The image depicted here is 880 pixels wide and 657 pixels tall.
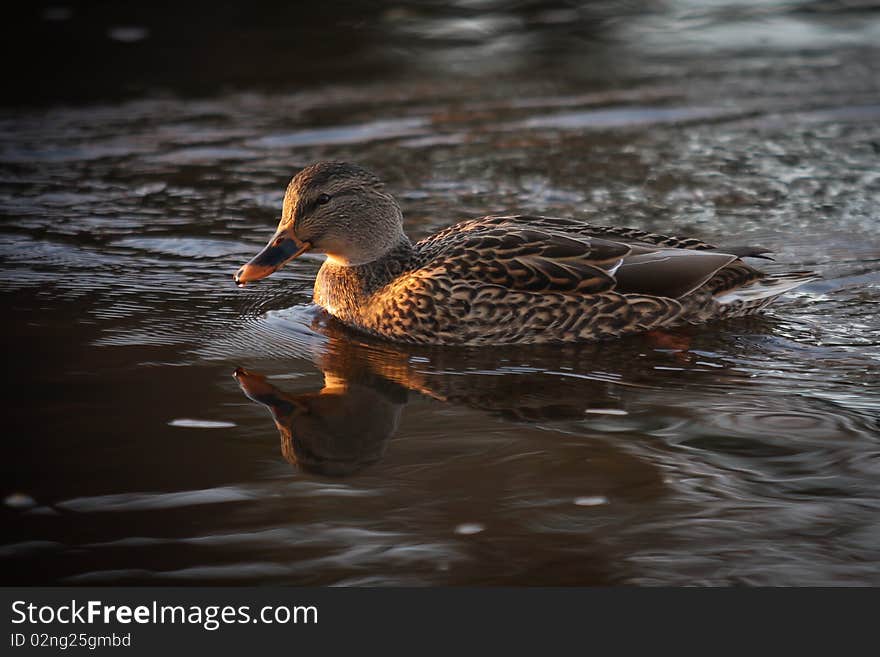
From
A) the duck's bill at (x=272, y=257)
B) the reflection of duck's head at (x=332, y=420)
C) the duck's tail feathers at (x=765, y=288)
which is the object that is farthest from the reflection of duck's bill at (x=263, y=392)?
the duck's tail feathers at (x=765, y=288)

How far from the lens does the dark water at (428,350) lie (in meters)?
4.73

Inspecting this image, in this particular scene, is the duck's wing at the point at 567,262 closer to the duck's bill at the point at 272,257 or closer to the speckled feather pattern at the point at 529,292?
A: the speckled feather pattern at the point at 529,292

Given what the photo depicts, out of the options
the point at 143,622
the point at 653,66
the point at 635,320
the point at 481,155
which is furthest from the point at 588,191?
the point at 143,622

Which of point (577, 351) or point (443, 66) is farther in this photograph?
point (443, 66)

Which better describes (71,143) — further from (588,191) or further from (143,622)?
(143,622)

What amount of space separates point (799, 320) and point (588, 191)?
2.79m

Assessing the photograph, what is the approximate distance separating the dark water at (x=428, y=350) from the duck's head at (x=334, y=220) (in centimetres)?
47

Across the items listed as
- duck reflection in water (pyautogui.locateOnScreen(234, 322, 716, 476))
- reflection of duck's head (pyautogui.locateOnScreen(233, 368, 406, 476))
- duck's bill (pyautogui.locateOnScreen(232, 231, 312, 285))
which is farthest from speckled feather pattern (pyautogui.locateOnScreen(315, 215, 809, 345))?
reflection of duck's head (pyautogui.locateOnScreen(233, 368, 406, 476))

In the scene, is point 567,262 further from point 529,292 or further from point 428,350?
point 428,350

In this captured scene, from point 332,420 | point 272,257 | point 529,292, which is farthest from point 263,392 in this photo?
point 529,292

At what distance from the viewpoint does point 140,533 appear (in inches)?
187

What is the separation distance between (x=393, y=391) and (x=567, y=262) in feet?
4.52

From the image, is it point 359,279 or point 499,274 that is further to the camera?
point 359,279

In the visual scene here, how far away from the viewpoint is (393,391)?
20.6 feet
